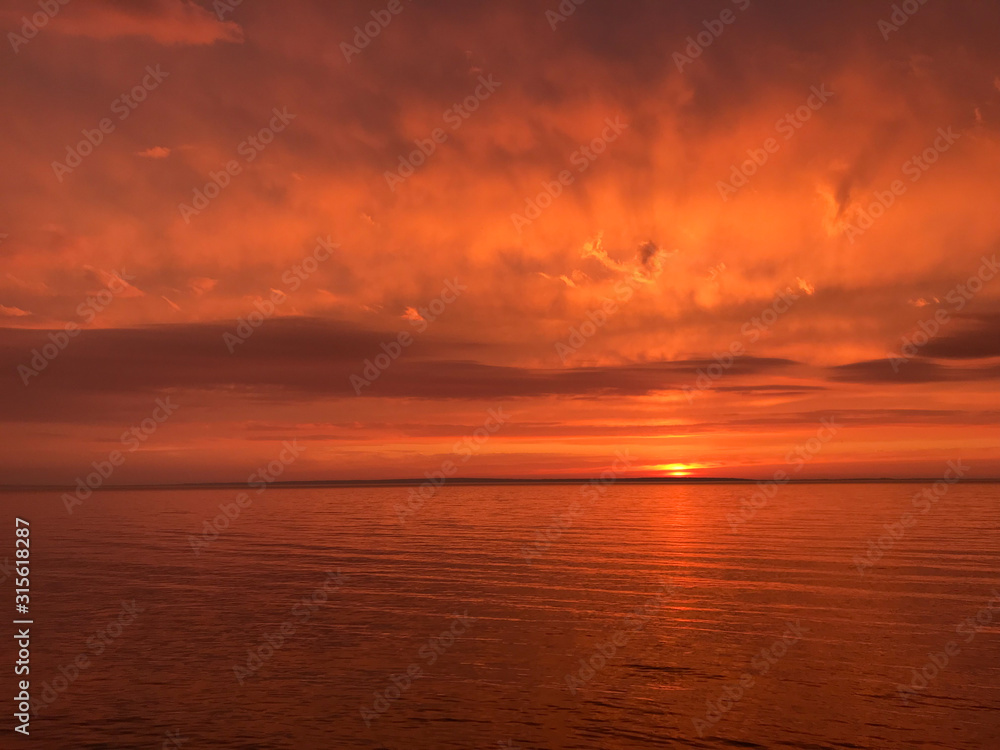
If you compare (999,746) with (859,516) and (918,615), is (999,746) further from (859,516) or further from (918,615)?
(859,516)

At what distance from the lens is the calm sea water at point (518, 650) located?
16156mm

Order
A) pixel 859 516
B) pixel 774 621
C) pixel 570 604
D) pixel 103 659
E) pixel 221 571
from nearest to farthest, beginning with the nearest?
1. pixel 103 659
2. pixel 774 621
3. pixel 570 604
4. pixel 221 571
5. pixel 859 516

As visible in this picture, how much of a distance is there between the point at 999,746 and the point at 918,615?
1261 cm

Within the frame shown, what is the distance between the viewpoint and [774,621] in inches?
1005

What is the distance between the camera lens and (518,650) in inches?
868

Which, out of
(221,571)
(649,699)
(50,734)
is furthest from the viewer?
(221,571)

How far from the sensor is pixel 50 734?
16016 mm

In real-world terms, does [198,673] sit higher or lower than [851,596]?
lower

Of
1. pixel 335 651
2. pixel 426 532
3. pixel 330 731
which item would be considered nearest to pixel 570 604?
pixel 335 651

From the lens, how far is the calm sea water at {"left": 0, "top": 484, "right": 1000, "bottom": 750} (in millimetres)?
16156

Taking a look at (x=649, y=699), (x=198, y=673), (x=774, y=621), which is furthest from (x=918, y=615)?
(x=198, y=673)

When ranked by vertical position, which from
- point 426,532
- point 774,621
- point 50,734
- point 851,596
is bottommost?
point 50,734

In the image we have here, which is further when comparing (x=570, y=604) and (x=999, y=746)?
(x=570, y=604)

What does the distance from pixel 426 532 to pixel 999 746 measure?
158ft
